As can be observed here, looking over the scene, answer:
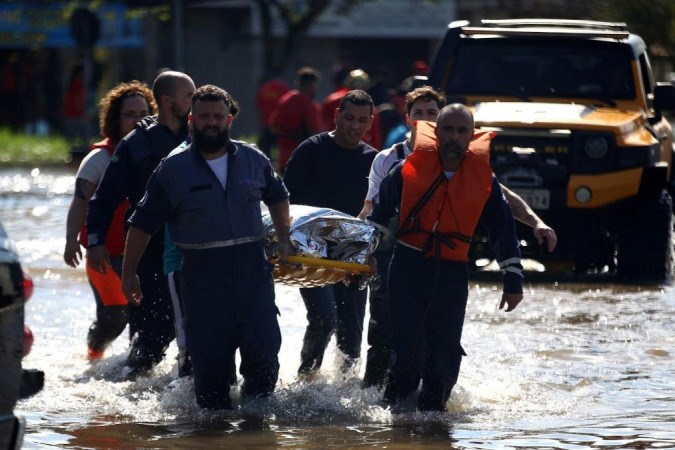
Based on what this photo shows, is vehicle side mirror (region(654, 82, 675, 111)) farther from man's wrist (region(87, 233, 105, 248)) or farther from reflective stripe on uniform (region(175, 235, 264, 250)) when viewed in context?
reflective stripe on uniform (region(175, 235, 264, 250))

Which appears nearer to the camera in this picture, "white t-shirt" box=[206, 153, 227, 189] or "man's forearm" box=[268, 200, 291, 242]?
"white t-shirt" box=[206, 153, 227, 189]

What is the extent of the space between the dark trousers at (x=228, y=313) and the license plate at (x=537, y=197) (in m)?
5.38

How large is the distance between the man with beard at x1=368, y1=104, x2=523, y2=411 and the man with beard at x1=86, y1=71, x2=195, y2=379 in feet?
4.72

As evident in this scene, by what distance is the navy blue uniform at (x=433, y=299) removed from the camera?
7.96 m

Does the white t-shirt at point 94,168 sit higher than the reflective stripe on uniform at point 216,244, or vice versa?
the white t-shirt at point 94,168

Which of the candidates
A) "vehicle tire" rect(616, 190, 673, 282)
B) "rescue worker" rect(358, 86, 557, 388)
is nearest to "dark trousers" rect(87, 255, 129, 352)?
"rescue worker" rect(358, 86, 557, 388)

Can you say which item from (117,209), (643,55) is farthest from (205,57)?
(117,209)

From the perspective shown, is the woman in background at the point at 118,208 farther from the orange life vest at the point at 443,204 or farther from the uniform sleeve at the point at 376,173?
the orange life vest at the point at 443,204

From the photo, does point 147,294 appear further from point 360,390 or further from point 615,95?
point 615,95

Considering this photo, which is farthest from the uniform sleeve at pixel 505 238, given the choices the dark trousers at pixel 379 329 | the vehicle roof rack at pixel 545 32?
the vehicle roof rack at pixel 545 32

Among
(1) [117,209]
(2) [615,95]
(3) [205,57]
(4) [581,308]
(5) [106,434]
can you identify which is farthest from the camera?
(3) [205,57]

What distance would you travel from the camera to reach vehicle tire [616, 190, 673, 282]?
525 inches

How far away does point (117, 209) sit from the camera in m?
9.56

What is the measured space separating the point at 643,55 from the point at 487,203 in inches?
265
